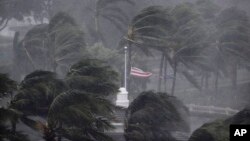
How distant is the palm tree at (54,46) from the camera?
48.6 meters

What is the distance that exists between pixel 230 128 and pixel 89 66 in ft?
26.2

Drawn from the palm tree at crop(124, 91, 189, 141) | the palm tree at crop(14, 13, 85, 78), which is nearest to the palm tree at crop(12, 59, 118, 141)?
the palm tree at crop(124, 91, 189, 141)

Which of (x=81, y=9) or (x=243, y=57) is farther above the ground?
(x=81, y=9)

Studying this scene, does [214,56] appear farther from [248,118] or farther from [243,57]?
[248,118]

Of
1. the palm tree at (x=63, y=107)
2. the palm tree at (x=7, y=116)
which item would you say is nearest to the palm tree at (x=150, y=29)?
the palm tree at (x=63, y=107)

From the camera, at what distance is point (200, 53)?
52.1m

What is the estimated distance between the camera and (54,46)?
49.4 meters

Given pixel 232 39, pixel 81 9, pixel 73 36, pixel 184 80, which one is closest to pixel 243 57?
pixel 232 39

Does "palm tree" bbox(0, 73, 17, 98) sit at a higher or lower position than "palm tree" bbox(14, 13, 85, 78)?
lower

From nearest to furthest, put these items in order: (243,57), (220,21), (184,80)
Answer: (243,57)
(220,21)
(184,80)

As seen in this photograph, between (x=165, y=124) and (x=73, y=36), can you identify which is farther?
(x=73, y=36)

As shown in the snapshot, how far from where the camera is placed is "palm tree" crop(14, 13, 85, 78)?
48562 millimetres

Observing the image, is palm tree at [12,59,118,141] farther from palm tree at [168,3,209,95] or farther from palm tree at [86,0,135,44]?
palm tree at [86,0,135,44]

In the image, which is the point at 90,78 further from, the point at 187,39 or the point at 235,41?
the point at 235,41
